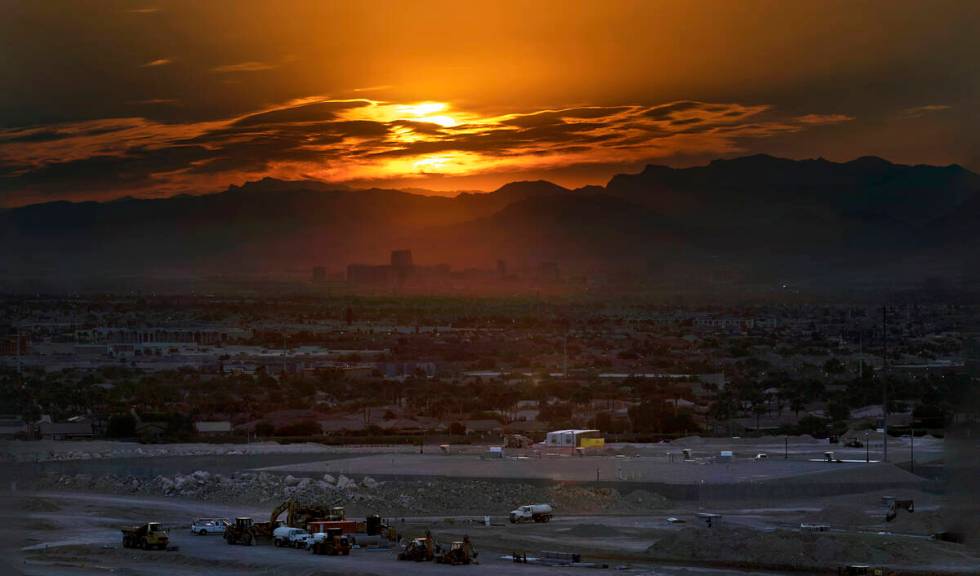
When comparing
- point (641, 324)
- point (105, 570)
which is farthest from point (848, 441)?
point (641, 324)

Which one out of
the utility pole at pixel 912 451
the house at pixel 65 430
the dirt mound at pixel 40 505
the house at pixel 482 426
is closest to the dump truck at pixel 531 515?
the dirt mound at pixel 40 505

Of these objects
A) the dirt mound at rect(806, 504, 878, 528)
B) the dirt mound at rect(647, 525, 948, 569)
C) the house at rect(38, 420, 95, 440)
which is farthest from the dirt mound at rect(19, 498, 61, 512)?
the dirt mound at rect(806, 504, 878, 528)

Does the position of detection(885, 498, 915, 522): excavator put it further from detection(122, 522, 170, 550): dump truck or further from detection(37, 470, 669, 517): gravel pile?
detection(122, 522, 170, 550): dump truck

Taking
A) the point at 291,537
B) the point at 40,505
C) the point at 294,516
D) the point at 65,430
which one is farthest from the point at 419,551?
the point at 65,430

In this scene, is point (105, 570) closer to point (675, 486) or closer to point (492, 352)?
point (675, 486)

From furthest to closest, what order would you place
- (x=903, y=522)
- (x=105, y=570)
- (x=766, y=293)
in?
(x=766, y=293) → (x=903, y=522) → (x=105, y=570)

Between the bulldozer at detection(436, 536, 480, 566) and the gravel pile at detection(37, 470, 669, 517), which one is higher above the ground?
the bulldozer at detection(436, 536, 480, 566)
